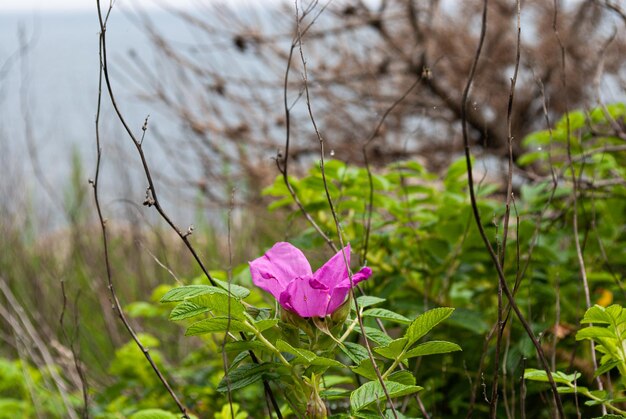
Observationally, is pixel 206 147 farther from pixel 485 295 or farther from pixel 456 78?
pixel 485 295

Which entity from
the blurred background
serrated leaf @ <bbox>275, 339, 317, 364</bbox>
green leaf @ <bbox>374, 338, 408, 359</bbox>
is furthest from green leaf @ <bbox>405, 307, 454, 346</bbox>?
the blurred background

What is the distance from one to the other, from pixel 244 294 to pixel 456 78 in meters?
3.26

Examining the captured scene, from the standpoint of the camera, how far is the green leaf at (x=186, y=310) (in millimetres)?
941

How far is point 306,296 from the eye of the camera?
36.6 inches

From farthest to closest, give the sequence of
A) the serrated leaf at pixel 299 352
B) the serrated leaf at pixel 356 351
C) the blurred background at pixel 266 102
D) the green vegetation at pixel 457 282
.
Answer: the blurred background at pixel 266 102
the green vegetation at pixel 457 282
the serrated leaf at pixel 356 351
the serrated leaf at pixel 299 352

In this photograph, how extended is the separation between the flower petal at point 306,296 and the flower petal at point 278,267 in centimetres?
5

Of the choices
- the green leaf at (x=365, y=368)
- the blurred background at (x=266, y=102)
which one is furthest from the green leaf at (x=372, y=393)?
the blurred background at (x=266, y=102)

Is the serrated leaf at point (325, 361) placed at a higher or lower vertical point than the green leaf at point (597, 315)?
lower

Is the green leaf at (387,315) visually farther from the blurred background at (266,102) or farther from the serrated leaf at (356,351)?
the blurred background at (266,102)

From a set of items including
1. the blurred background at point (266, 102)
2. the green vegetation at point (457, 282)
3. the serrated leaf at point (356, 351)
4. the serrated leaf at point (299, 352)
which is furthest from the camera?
the blurred background at point (266, 102)

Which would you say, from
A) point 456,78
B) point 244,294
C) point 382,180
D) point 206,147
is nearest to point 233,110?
point 206,147

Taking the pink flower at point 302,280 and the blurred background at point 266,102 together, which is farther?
the blurred background at point 266,102

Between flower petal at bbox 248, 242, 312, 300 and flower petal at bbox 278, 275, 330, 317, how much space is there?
0.15ft

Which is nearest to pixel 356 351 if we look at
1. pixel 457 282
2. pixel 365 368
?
pixel 365 368
